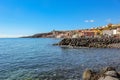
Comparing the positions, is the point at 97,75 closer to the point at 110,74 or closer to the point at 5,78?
the point at 110,74

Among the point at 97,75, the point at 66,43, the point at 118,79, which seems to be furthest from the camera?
the point at 66,43

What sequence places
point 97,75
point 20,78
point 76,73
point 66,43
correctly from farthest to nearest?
1. point 66,43
2. point 76,73
3. point 20,78
4. point 97,75

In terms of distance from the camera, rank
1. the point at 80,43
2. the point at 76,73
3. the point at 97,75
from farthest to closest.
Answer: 1. the point at 80,43
2. the point at 76,73
3. the point at 97,75

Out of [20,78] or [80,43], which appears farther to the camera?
[80,43]

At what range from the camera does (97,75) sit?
1419cm

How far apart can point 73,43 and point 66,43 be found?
3.28 meters

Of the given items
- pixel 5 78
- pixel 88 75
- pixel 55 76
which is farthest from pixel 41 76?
pixel 88 75

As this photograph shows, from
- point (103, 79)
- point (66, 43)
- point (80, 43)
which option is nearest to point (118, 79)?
point (103, 79)

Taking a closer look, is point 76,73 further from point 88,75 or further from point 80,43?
point 80,43

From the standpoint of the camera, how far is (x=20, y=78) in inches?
647

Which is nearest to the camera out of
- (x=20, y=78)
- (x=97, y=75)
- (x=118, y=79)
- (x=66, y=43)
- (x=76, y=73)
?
(x=118, y=79)

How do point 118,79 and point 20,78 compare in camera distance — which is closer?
point 118,79

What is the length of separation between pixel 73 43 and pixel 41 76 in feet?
145

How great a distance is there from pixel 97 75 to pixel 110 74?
4.08ft
